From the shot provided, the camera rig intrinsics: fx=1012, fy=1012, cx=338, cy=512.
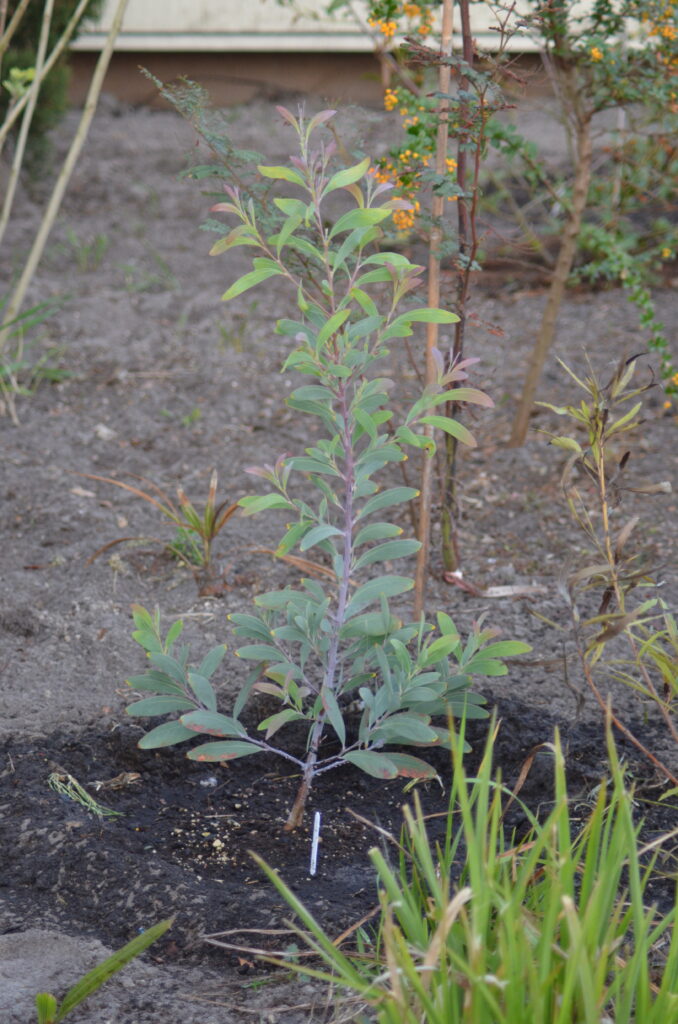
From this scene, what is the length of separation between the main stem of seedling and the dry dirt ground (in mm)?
71

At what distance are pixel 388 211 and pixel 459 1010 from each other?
41.6 inches

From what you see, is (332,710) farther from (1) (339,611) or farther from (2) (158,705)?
(2) (158,705)

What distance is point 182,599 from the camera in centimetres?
246

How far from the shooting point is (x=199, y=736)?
2.02 meters

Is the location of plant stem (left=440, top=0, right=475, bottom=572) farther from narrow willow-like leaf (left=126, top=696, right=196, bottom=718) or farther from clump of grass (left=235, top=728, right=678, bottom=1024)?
clump of grass (left=235, top=728, right=678, bottom=1024)

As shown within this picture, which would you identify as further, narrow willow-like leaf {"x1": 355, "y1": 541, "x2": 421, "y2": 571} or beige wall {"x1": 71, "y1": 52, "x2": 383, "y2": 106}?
beige wall {"x1": 71, "y1": 52, "x2": 383, "y2": 106}

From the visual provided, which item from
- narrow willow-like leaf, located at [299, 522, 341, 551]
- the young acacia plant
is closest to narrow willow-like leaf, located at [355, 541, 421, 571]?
the young acacia plant

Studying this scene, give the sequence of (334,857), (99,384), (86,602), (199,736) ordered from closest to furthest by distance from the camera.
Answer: (334,857)
(199,736)
(86,602)
(99,384)

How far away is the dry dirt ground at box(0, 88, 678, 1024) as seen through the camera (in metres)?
1.55

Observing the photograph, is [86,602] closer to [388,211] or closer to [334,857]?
[334,857]

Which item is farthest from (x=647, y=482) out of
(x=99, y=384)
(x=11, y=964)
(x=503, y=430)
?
(x=11, y=964)

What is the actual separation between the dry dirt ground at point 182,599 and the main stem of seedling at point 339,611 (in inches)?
2.8

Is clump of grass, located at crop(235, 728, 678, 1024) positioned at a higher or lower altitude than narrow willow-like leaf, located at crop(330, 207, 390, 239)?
lower

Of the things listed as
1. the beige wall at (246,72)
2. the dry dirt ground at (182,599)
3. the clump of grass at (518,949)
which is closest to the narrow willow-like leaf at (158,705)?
the dry dirt ground at (182,599)
